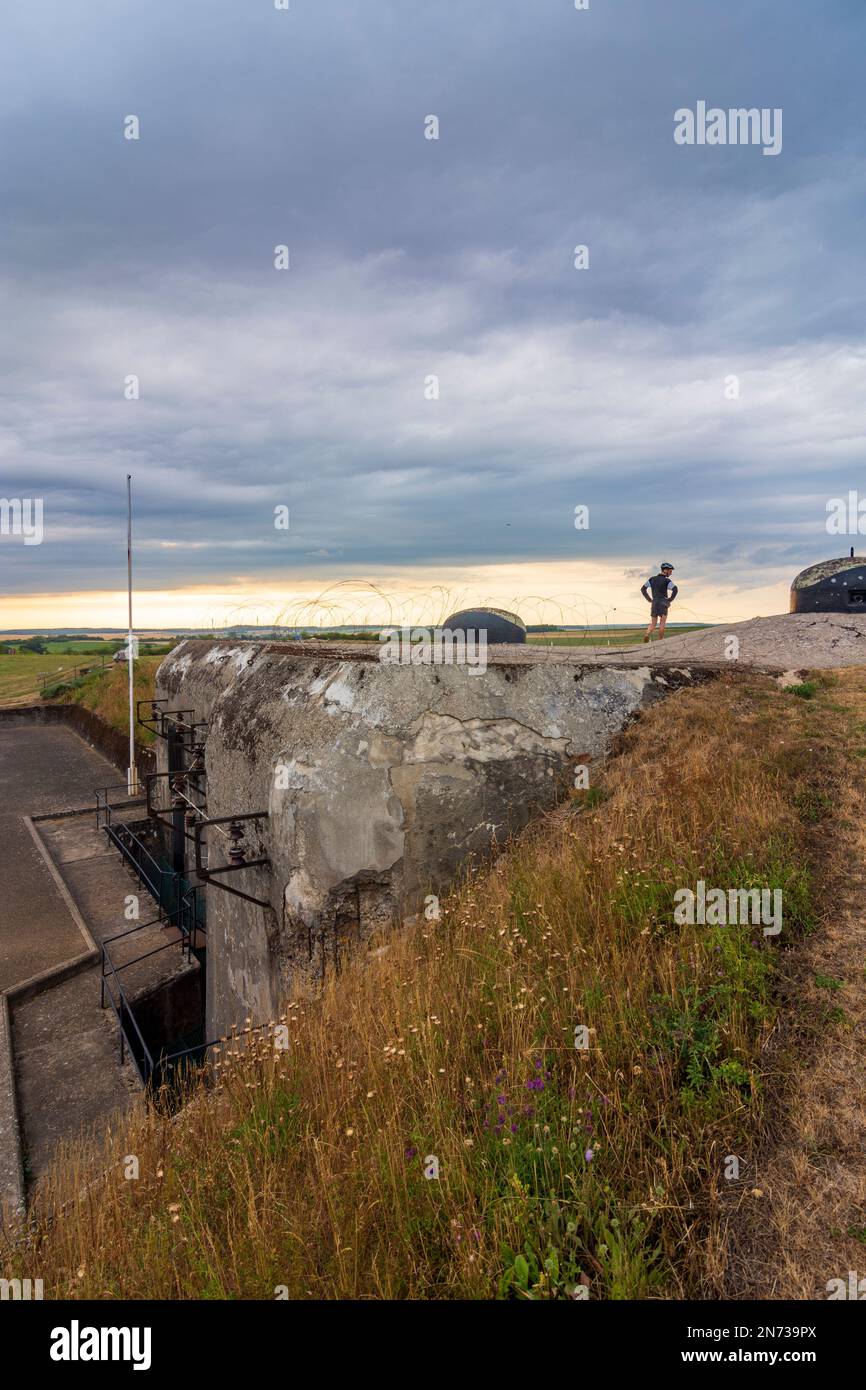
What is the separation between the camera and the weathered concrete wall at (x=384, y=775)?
570cm

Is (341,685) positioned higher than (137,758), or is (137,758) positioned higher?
(341,685)

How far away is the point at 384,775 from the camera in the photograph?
226 inches

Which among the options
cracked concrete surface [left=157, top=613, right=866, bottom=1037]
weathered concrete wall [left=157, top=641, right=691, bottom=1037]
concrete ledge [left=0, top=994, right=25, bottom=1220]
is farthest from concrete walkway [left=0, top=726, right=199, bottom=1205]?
weathered concrete wall [left=157, top=641, right=691, bottom=1037]

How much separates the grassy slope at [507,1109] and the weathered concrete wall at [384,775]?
0.69m

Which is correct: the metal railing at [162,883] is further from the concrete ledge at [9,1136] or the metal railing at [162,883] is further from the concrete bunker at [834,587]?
the concrete bunker at [834,587]

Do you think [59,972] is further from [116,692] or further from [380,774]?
[116,692]

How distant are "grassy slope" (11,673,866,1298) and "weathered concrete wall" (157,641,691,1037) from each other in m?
0.69

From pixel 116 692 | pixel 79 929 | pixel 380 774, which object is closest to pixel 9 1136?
pixel 79 929

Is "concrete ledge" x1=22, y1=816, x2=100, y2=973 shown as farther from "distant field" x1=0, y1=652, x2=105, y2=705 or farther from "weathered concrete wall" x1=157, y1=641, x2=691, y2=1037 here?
"distant field" x1=0, y1=652, x2=105, y2=705

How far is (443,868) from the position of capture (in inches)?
229

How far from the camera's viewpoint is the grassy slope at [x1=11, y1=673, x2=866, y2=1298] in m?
2.46
